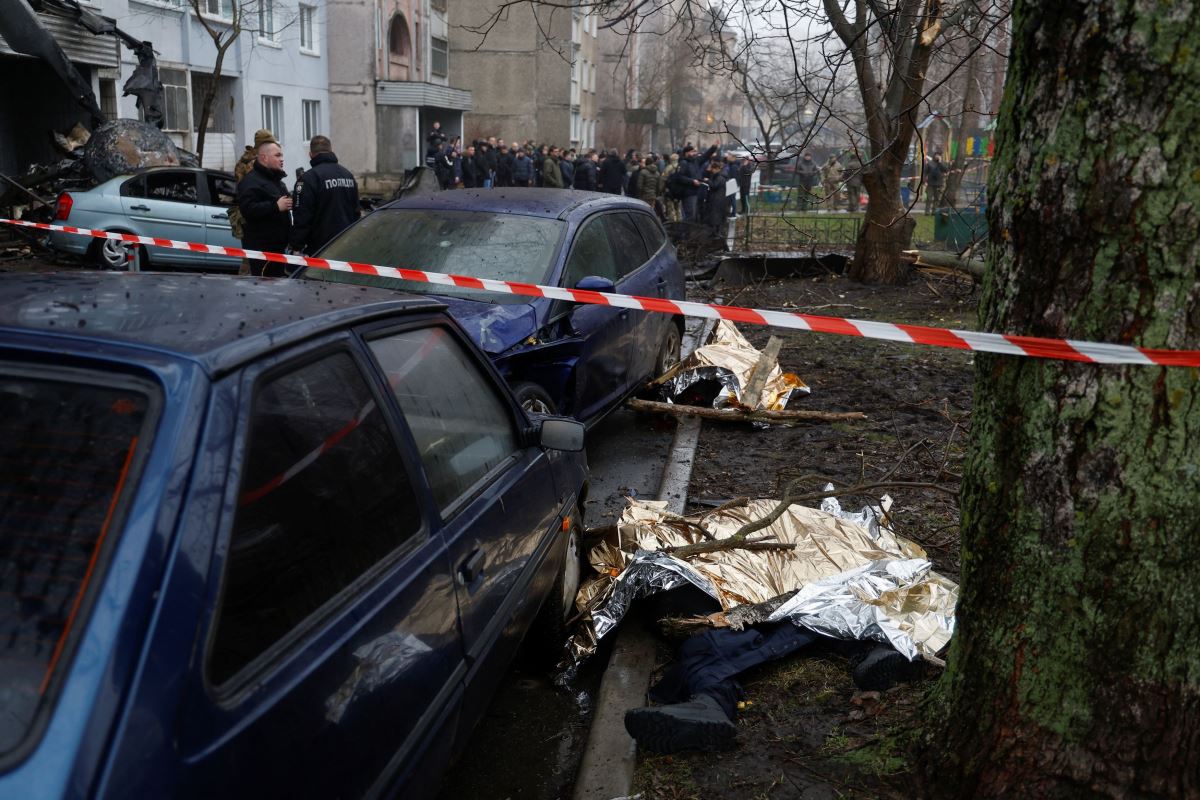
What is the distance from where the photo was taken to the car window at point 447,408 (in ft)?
9.27

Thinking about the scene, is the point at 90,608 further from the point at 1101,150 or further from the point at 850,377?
the point at 850,377

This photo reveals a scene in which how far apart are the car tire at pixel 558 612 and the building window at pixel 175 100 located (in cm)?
2293

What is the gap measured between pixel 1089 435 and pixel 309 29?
33.5m

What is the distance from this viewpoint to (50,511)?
69.1 inches

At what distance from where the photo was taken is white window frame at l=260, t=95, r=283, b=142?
97.1ft

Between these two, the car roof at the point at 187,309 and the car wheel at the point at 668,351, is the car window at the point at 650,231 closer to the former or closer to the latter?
the car wheel at the point at 668,351

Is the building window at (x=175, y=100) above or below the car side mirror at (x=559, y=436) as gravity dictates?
above

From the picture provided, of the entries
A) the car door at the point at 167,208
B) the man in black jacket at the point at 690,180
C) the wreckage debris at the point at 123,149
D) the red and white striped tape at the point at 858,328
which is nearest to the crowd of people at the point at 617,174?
the man in black jacket at the point at 690,180

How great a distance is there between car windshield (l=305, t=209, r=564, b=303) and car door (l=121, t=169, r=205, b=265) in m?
8.00

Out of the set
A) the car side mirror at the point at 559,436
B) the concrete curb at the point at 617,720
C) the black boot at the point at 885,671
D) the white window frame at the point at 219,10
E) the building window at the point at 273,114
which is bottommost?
the concrete curb at the point at 617,720

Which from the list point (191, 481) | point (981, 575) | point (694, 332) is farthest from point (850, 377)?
point (191, 481)

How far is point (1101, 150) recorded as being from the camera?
7.69ft

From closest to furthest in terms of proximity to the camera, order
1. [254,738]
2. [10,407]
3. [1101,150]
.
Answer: [254,738] < [10,407] < [1101,150]

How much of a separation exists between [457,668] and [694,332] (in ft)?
29.1
